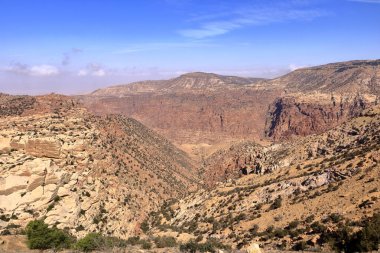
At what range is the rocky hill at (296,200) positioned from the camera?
2841 cm

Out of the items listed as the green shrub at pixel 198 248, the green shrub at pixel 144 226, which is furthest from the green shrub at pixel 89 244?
the green shrub at pixel 144 226

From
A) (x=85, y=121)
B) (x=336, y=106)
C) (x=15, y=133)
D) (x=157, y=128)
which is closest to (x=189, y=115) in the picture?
(x=157, y=128)

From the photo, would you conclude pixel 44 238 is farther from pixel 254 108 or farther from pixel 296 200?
pixel 254 108

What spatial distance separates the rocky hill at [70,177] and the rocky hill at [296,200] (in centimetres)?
524

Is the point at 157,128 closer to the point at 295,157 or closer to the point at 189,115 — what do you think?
the point at 189,115

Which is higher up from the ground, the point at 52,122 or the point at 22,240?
the point at 52,122

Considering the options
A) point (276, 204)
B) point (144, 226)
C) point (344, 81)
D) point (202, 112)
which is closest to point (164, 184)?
point (144, 226)

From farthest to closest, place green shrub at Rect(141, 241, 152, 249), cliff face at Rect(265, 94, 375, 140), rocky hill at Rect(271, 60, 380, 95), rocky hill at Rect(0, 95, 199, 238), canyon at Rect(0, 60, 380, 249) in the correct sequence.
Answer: rocky hill at Rect(271, 60, 380, 95) < cliff face at Rect(265, 94, 375, 140) < rocky hill at Rect(0, 95, 199, 238) < canyon at Rect(0, 60, 380, 249) < green shrub at Rect(141, 241, 152, 249)

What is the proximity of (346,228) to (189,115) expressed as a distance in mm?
141459

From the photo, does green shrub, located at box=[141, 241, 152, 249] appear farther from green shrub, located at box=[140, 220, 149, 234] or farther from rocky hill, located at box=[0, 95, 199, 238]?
rocky hill, located at box=[0, 95, 199, 238]

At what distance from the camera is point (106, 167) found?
52.7 m

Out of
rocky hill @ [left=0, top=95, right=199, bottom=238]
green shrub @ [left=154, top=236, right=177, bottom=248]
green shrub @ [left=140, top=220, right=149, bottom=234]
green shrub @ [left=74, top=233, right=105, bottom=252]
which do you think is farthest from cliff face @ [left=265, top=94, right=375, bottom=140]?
green shrub @ [left=74, top=233, right=105, bottom=252]

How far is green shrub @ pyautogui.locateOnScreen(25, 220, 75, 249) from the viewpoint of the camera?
31.1 meters

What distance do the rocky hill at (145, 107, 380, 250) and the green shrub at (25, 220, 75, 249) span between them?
416 inches
